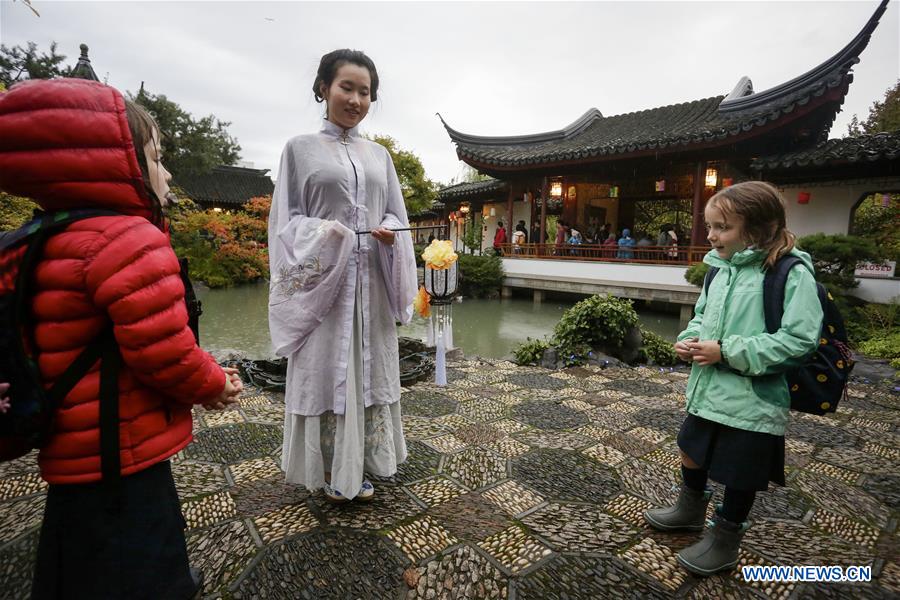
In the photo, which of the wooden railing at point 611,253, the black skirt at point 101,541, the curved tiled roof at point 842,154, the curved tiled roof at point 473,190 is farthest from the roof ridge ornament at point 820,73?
the black skirt at point 101,541

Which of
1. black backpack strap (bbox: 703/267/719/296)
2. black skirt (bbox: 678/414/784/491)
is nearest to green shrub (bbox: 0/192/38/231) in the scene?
black backpack strap (bbox: 703/267/719/296)

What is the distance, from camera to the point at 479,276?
1340cm

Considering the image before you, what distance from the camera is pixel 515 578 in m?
1.52

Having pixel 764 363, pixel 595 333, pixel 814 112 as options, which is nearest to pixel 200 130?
pixel 595 333

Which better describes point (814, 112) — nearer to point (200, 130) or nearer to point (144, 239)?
point (144, 239)

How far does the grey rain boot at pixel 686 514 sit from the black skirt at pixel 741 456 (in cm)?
26

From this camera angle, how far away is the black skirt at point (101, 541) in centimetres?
103

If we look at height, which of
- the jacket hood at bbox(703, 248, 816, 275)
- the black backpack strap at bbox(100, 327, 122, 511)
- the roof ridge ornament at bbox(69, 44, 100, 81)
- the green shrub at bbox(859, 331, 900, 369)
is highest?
the roof ridge ornament at bbox(69, 44, 100, 81)

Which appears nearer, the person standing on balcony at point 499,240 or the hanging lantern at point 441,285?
the hanging lantern at point 441,285

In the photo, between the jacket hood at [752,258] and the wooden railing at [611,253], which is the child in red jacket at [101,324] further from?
the wooden railing at [611,253]

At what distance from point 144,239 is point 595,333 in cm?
539

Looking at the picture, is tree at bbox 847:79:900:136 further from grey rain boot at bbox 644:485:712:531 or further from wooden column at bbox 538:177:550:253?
grey rain boot at bbox 644:485:712:531

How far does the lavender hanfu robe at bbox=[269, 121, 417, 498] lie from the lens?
1761mm

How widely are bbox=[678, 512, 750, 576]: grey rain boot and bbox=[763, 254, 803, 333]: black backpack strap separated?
27.7 inches
